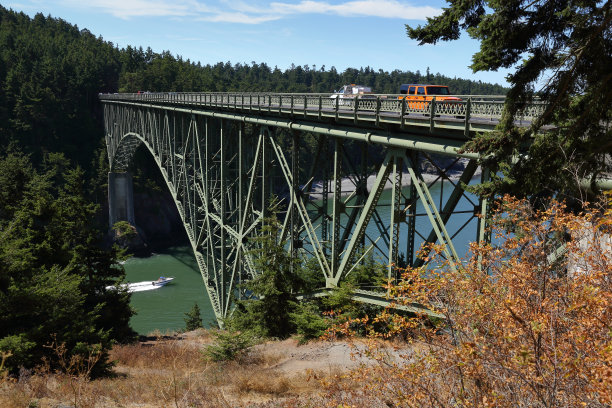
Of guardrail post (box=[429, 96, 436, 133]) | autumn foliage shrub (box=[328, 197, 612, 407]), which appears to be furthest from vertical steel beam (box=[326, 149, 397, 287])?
autumn foliage shrub (box=[328, 197, 612, 407])

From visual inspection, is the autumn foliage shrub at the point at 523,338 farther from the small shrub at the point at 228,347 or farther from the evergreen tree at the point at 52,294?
the evergreen tree at the point at 52,294

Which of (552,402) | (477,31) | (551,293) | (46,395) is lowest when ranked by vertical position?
(46,395)

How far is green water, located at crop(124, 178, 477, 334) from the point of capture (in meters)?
40.3

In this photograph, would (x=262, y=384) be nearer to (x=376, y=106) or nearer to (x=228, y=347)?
(x=228, y=347)

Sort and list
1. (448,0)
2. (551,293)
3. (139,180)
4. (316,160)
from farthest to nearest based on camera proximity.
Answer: (139,180) < (316,160) < (448,0) < (551,293)

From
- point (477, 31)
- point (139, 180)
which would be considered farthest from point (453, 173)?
point (477, 31)

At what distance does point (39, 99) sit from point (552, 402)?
3509 inches

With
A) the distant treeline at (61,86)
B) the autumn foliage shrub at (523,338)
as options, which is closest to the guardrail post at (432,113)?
the autumn foliage shrub at (523,338)

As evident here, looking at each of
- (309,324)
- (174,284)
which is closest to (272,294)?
(309,324)

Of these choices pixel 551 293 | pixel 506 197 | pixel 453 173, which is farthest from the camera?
pixel 453 173

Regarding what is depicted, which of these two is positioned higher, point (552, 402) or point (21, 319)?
point (552, 402)

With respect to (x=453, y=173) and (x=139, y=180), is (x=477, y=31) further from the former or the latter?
(x=453, y=173)

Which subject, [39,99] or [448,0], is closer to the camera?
[448,0]

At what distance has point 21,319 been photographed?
15.1 metres
